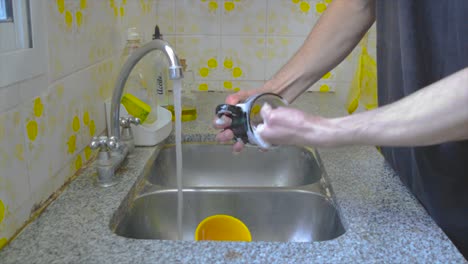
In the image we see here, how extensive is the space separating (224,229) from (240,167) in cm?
44

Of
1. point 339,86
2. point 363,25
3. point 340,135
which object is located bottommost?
point 339,86

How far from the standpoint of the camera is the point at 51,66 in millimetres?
855

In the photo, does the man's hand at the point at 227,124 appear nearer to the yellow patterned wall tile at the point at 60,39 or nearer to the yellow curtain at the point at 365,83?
the yellow patterned wall tile at the point at 60,39

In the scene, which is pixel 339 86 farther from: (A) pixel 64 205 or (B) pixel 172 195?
(A) pixel 64 205

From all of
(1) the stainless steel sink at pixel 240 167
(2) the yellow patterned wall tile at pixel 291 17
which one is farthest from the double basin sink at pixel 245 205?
(2) the yellow patterned wall tile at pixel 291 17

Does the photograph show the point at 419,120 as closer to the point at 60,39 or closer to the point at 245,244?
the point at 245,244

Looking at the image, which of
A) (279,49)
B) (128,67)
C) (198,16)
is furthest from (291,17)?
(128,67)

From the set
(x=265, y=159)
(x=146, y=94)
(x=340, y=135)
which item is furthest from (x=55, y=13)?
(x=265, y=159)

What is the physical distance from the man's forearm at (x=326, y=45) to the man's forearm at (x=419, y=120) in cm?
46

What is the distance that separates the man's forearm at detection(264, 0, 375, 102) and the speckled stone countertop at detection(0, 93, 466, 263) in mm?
238

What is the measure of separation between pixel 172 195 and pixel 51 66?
38 centimetres

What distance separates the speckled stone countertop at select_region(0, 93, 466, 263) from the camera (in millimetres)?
681

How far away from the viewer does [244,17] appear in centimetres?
178

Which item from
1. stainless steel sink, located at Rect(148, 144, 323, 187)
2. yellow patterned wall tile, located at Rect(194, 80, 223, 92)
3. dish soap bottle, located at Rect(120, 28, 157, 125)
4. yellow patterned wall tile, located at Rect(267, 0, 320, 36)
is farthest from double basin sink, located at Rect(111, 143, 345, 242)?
yellow patterned wall tile, located at Rect(267, 0, 320, 36)
